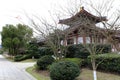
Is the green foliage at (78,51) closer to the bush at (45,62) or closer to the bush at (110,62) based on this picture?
the bush at (45,62)

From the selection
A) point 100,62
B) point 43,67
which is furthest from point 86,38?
point 43,67

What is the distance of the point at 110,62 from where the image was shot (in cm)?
1513

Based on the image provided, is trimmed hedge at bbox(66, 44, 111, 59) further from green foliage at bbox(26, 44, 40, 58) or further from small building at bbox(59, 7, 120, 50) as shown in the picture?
green foliage at bbox(26, 44, 40, 58)

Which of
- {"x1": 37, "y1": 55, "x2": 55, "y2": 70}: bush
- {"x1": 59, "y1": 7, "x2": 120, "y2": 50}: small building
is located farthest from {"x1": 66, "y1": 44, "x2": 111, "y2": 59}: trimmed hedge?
{"x1": 37, "y1": 55, "x2": 55, "y2": 70}: bush

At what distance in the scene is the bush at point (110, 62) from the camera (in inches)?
574

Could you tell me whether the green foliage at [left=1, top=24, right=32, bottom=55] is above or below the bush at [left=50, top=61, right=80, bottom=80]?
above

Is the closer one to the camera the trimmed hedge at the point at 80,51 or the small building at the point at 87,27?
the small building at the point at 87,27

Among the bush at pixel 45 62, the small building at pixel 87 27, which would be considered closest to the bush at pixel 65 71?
the small building at pixel 87 27

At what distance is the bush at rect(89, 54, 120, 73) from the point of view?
14568mm

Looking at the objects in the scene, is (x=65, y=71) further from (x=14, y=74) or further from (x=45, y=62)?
(x=14, y=74)

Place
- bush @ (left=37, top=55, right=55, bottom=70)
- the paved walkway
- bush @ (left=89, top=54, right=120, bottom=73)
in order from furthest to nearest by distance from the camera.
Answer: bush @ (left=37, top=55, right=55, bottom=70), the paved walkway, bush @ (left=89, top=54, right=120, bottom=73)

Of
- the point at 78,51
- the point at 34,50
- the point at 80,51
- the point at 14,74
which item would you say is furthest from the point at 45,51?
the point at 14,74

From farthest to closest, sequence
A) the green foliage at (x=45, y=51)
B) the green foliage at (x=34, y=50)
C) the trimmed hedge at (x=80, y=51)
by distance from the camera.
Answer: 1. the green foliage at (x=34, y=50)
2. the green foliage at (x=45, y=51)
3. the trimmed hedge at (x=80, y=51)

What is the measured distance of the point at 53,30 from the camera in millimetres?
18812
